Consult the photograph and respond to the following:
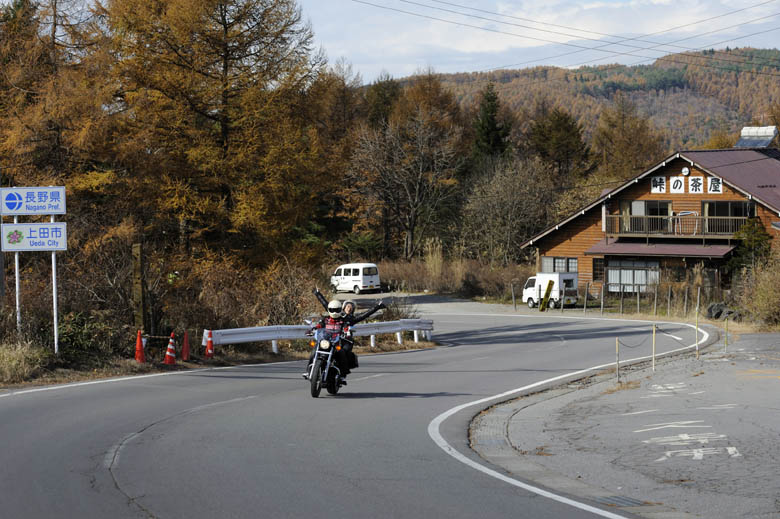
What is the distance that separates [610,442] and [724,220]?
136 feet

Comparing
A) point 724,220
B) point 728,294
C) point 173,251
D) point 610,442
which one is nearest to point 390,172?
point 724,220

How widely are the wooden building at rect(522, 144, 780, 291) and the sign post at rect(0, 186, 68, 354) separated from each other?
36.4 metres

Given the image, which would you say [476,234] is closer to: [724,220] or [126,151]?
[724,220]

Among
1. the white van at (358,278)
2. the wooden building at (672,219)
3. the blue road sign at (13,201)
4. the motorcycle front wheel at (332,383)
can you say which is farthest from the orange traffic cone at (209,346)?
the white van at (358,278)

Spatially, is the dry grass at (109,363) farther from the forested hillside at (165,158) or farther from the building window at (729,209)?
the building window at (729,209)

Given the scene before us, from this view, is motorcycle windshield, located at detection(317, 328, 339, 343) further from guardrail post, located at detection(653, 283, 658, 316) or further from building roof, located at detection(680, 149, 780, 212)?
building roof, located at detection(680, 149, 780, 212)

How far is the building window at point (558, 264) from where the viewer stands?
54.1 metres

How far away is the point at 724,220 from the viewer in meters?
48.0

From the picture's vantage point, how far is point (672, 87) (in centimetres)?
19288

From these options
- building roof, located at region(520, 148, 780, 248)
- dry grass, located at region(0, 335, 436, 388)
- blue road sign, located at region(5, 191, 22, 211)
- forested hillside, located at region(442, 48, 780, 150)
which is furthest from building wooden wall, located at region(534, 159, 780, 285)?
forested hillside, located at region(442, 48, 780, 150)

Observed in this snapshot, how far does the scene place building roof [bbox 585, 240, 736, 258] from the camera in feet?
154

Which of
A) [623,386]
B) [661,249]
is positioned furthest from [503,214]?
[623,386]

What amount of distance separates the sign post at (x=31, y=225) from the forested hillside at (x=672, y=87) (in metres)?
138

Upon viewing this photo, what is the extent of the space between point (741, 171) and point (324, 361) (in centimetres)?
4312
